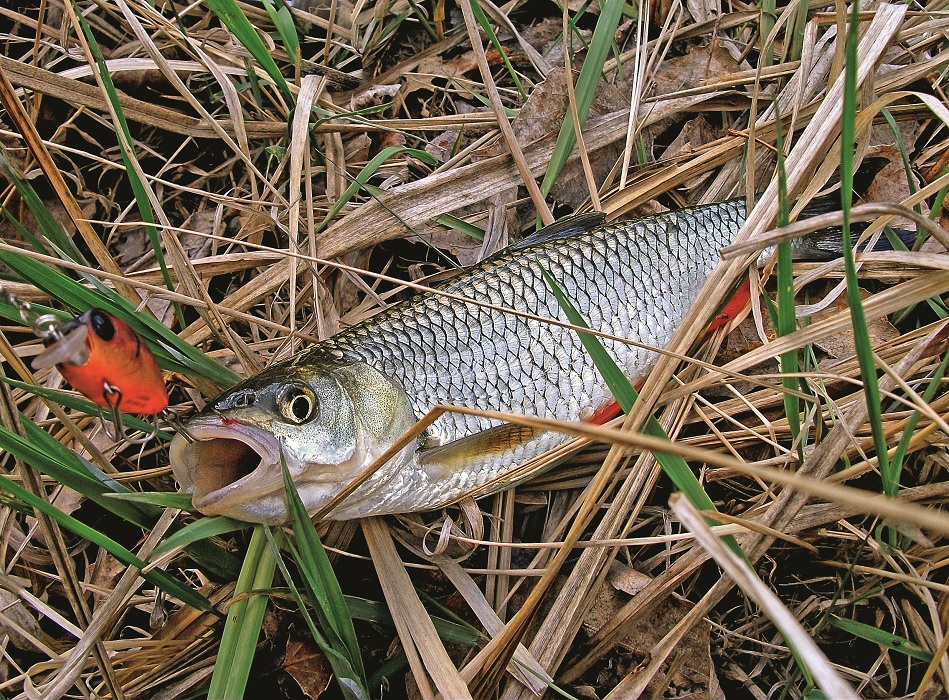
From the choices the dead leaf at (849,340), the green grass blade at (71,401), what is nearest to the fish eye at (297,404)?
the green grass blade at (71,401)

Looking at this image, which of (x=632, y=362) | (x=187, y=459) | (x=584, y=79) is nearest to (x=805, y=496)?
(x=632, y=362)

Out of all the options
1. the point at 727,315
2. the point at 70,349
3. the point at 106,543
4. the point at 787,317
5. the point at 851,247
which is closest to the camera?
the point at 70,349

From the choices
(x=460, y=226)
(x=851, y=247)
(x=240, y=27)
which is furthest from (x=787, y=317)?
(x=240, y=27)

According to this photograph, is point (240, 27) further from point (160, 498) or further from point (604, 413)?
point (604, 413)

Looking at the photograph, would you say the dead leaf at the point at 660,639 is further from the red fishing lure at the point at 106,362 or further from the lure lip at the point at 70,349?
the lure lip at the point at 70,349

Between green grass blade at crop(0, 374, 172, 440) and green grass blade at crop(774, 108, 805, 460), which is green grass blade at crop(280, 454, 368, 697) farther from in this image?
green grass blade at crop(774, 108, 805, 460)

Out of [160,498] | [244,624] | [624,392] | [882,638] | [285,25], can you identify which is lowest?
[882,638]
